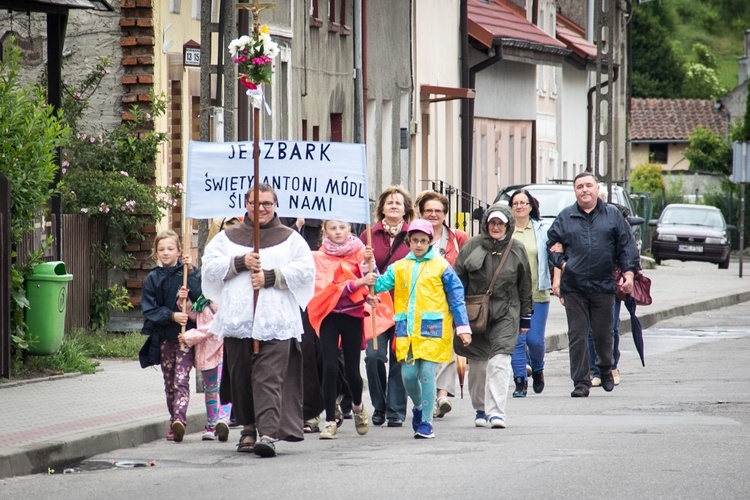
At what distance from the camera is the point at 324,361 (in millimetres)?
12234

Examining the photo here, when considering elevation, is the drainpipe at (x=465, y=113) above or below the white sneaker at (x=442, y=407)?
above

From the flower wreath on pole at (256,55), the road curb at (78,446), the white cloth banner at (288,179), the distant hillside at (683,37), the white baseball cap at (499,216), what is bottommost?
the road curb at (78,446)

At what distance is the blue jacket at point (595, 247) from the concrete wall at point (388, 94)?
16281 millimetres

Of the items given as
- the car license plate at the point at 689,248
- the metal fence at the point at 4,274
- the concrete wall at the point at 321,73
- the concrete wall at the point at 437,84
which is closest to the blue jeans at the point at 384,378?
the metal fence at the point at 4,274

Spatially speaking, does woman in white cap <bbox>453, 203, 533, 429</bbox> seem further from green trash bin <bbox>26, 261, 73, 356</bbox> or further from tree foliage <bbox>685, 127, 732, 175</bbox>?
tree foliage <bbox>685, 127, 732, 175</bbox>

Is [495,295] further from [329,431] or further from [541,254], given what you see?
[541,254]

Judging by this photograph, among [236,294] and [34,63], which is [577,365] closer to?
[236,294]

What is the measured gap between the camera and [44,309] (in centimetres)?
1534

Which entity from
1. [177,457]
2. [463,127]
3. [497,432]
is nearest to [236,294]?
[177,457]

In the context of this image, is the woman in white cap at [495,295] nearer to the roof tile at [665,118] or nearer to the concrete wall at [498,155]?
the concrete wall at [498,155]

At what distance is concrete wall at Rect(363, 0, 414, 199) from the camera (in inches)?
1244

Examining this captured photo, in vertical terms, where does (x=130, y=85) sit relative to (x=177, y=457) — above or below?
above

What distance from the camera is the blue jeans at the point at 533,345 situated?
1480 cm

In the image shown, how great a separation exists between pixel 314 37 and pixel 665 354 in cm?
1030
